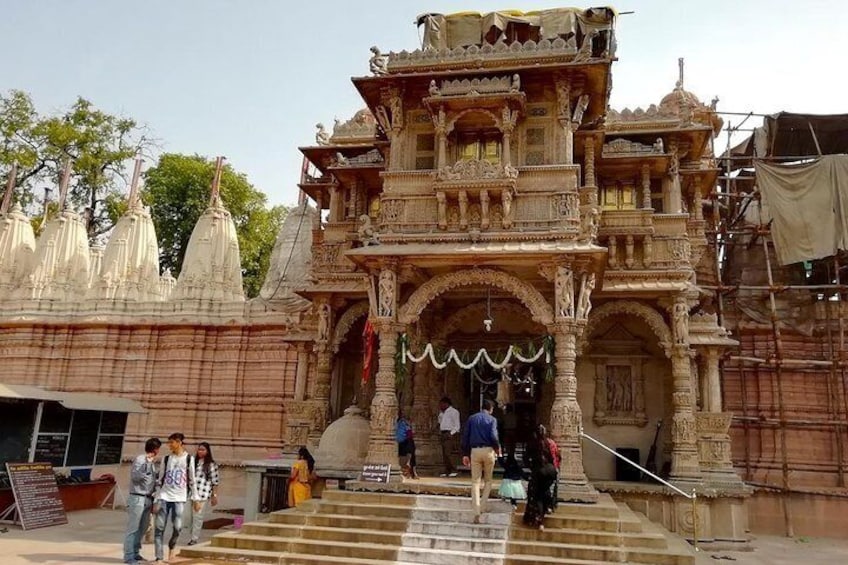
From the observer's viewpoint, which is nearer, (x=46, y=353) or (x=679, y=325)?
(x=679, y=325)

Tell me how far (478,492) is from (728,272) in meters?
14.4

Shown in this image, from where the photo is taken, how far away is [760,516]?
55.6 feet

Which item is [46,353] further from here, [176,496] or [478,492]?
[478,492]

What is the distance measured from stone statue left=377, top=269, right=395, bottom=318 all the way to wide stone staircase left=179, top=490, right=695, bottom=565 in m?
3.53

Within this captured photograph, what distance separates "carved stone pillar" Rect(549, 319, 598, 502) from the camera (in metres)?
11.2

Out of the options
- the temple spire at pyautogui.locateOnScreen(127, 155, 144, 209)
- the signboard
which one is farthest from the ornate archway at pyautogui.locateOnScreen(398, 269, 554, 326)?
the temple spire at pyautogui.locateOnScreen(127, 155, 144, 209)

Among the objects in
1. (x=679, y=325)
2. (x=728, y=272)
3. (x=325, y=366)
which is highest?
(x=728, y=272)

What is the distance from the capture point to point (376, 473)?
11867 millimetres

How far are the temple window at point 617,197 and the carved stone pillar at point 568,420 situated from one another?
5.88 meters

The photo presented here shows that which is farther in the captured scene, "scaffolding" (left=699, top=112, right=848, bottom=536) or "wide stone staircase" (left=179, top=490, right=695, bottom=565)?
"scaffolding" (left=699, top=112, right=848, bottom=536)

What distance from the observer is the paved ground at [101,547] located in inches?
415

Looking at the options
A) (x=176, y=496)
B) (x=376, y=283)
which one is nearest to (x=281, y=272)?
(x=376, y=283)

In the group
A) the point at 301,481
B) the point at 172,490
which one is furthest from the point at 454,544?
the point at 172,490

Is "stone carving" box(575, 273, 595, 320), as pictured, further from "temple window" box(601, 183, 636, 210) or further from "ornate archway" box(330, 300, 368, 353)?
"ornate archway" box(330, 300, 368, 353)
